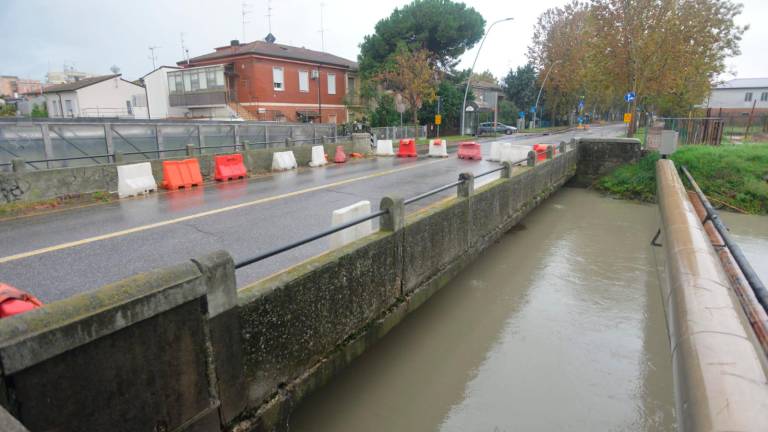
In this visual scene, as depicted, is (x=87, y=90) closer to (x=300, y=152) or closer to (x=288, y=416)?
(x=300, y=152)

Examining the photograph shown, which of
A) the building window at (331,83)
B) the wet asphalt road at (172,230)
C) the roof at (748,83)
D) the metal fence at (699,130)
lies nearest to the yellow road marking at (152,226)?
the wet asphalt road at (172,230)

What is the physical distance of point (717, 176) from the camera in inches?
618

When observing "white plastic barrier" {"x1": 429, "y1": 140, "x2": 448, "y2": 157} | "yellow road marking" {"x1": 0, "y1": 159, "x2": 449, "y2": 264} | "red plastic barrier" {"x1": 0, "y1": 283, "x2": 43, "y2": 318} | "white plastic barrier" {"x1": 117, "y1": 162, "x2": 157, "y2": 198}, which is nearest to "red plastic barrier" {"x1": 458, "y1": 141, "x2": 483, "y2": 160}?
"white plastic barrier" {"x1": 429, "y1": 140, "x2": 448, "y2": 157}

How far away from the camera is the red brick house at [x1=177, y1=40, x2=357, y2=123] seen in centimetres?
3625

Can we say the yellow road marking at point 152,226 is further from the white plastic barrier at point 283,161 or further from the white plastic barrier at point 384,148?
the white plastic barrier at point 384,148

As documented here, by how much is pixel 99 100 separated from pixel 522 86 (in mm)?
49897

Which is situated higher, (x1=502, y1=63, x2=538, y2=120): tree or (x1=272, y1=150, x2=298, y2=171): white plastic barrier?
(x1=502, y1=63, x2=538, y2=120): tree

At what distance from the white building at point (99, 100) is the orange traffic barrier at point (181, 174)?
34.0 m

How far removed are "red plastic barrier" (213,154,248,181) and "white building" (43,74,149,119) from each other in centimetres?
3301

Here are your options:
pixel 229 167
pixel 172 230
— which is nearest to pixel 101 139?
pixel 229 167

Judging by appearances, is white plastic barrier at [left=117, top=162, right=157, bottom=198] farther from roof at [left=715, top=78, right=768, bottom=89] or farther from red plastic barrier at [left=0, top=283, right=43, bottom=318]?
roof at [left=715, top=78, right=768, bottom=89]

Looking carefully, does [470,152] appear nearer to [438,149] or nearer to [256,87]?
[438,149]

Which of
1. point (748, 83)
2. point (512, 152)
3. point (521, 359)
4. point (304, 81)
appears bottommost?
point (521, 359)

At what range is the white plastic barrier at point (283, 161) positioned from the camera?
16.5m
